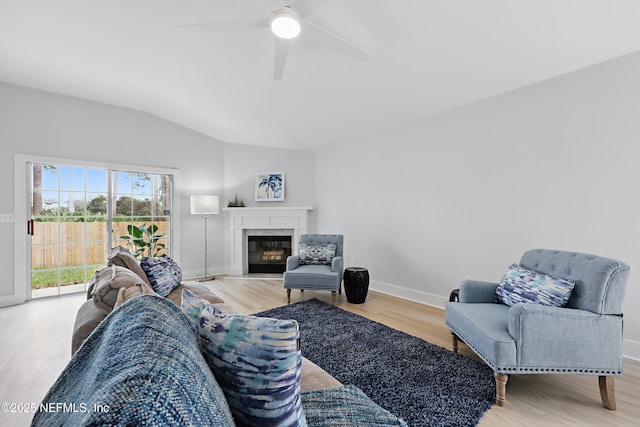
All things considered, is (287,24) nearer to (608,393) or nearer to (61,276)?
(608,393)

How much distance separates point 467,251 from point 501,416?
196cm

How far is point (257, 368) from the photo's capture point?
772 millimetres

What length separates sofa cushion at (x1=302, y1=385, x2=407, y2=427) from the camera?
1.02 metres

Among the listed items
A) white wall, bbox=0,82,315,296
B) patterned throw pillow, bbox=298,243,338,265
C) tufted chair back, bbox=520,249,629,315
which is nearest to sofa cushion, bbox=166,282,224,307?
patterned throw pillow, bbox=298,243,338,265

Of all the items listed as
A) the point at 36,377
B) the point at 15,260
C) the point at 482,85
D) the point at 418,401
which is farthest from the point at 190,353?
the point at 15,260

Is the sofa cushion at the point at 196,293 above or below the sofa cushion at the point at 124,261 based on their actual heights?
below

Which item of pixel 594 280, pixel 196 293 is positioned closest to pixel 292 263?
pixel 196 293

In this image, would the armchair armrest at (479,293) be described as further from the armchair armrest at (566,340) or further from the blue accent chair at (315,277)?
the blue accent chair at (315,277)

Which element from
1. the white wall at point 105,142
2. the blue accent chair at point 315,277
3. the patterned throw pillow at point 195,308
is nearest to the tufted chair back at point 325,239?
the blue accent chair at point 315,277

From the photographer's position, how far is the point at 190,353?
660 mm

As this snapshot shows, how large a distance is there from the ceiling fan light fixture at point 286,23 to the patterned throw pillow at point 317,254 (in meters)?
2.74

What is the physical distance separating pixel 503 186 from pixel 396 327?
1.88 metres

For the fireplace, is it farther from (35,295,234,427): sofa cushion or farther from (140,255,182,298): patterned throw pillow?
(35,295,234,427): sofa cushion

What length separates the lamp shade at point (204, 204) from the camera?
4977mm
